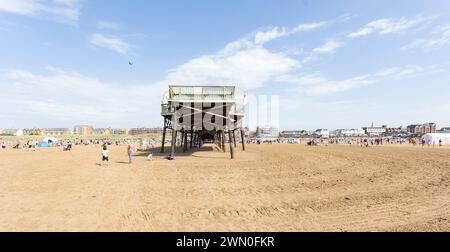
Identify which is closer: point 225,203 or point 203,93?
point 225,203

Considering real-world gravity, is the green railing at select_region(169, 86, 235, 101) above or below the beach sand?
above

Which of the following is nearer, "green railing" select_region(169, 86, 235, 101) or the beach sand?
the beach sand

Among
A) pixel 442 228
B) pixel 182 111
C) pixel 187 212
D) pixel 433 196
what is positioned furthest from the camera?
pixel 182 111

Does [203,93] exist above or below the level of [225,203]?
above

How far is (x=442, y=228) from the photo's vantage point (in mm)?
4906

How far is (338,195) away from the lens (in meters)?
7.66

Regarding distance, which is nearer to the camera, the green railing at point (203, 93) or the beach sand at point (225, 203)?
the beach sand at point (225, 203)

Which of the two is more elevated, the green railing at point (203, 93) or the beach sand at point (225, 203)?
the green railing at point (203, 93)
